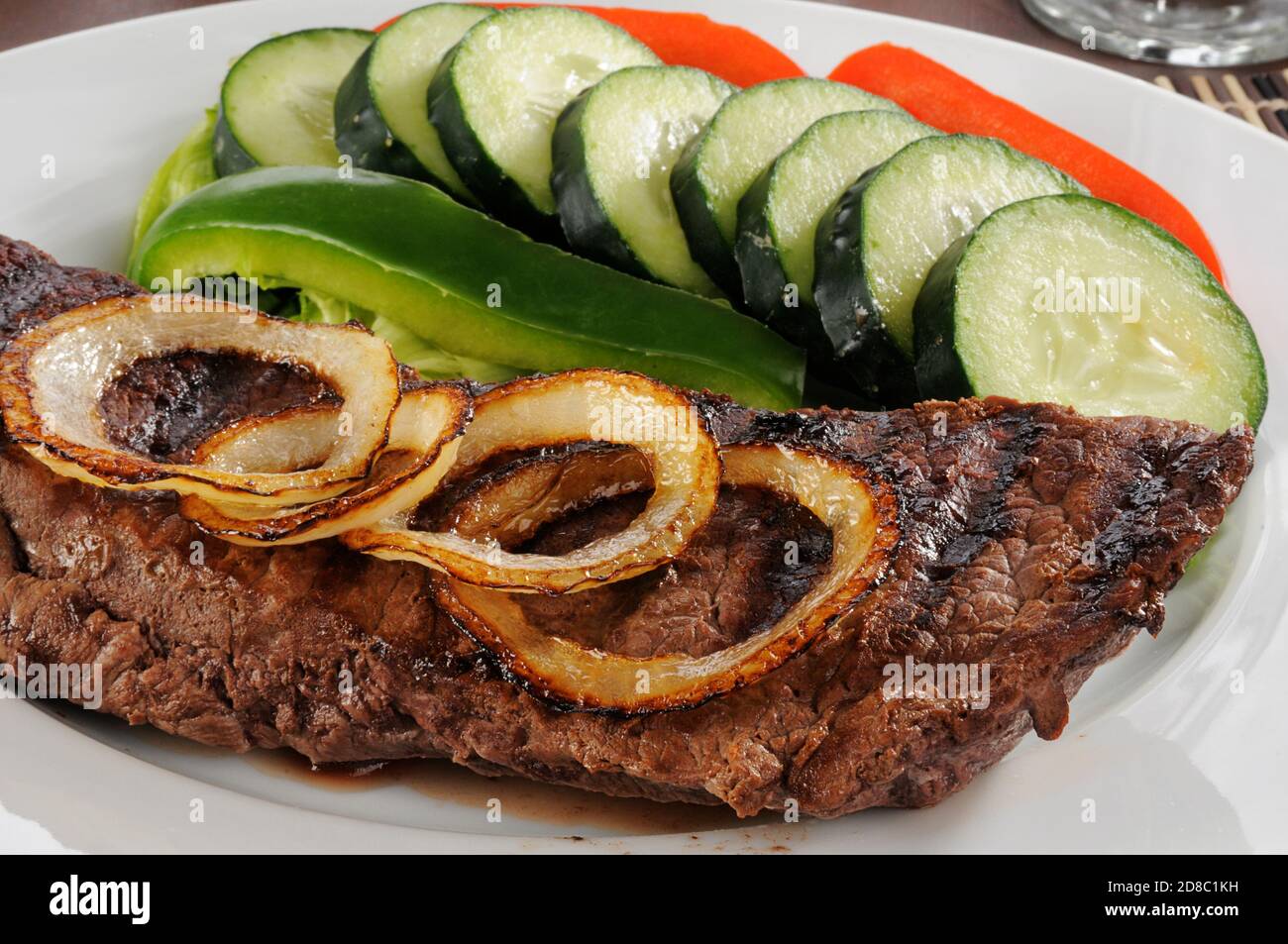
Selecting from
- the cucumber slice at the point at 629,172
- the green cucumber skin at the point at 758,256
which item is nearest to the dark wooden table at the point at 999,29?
the cucumber slice at the point at 629,172

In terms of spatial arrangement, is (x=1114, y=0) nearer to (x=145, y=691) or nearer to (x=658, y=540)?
(x=658, y=540)

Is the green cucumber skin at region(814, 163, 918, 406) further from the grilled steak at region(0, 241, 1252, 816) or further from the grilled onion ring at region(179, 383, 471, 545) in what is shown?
the grilled onion ring at region(179, 383, 471, 545)

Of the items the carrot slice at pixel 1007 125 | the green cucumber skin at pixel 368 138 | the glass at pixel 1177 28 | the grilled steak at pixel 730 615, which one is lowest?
the grilled steak at pixel 730 615

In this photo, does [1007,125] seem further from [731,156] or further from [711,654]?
[711,654]

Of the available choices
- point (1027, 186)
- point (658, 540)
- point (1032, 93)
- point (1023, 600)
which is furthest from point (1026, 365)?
point (1032, 93)

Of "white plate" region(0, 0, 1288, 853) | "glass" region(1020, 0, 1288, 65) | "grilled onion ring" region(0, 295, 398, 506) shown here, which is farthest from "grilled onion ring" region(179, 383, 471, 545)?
"glass" region(1020, 0, 1288, 65)

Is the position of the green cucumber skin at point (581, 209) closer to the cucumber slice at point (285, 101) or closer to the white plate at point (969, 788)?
the cucumber slice at point (285, 101)
